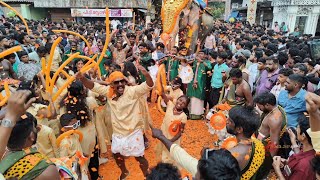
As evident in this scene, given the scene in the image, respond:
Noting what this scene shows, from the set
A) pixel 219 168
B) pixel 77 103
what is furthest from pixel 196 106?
pixel 219 168

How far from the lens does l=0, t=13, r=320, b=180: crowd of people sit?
2.08 meters

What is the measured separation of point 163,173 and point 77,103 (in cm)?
227

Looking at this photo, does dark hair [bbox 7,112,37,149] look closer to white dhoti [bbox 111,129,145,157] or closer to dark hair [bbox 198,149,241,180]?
dark hair [bbox 198,149,241,180]

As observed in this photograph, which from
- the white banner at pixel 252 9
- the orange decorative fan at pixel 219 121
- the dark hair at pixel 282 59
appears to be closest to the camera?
the orange decorative fan at pixel 219 121

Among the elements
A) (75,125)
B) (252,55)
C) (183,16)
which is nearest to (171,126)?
(75,125)

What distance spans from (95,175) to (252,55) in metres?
4.79

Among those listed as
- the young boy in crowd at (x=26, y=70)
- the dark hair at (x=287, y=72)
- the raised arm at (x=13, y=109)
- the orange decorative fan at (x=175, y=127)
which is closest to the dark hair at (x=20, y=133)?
the raised arm at (x=13, y=109)

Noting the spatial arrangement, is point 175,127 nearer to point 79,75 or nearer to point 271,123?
point 271,123

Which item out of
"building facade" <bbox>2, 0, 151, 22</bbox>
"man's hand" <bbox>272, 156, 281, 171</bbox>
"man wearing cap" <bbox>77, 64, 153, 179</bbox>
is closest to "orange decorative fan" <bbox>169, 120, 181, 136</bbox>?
"man wearing cap" <bbox>77, 64, 153, 179</bbox>

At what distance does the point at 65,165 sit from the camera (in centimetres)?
251

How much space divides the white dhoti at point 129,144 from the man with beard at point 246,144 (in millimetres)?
1558

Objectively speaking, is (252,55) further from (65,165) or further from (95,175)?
(65,165)

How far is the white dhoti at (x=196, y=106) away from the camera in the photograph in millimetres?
6777

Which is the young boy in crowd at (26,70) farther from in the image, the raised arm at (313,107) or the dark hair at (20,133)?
the raised arm at (313,107)
